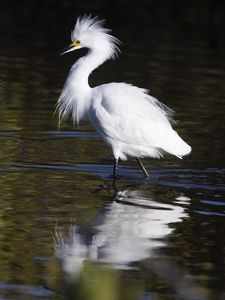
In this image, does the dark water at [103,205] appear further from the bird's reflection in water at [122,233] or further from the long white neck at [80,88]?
the long white neck at [80,88]

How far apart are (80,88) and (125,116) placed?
2.35ft

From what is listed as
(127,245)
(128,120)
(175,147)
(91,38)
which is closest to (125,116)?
(128,120)

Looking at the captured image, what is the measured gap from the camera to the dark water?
6.73m

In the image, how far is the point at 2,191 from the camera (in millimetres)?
9586

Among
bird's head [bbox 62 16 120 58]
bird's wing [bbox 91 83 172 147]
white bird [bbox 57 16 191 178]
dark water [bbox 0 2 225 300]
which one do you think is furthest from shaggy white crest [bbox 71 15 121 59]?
dark water [bbox 0 2 225 300]

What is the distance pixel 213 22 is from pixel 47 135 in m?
14.3

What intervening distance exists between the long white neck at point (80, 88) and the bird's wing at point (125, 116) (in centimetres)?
24

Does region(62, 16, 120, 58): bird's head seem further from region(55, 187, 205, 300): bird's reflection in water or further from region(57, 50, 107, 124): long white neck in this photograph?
region(55, 187, 205, 300): bird's reflection in water

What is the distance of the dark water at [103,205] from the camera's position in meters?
6.73

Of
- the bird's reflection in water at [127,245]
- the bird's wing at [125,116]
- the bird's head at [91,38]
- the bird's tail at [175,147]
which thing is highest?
the bird's head at [91,38]

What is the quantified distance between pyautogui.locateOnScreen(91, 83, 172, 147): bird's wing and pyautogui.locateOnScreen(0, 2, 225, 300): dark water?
17.6 inches

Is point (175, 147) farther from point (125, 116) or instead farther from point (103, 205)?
point (103, 205)

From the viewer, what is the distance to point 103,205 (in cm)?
921

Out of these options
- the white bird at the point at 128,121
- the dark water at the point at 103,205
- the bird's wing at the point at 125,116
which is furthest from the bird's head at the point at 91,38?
the dark water at the point at 103,205
